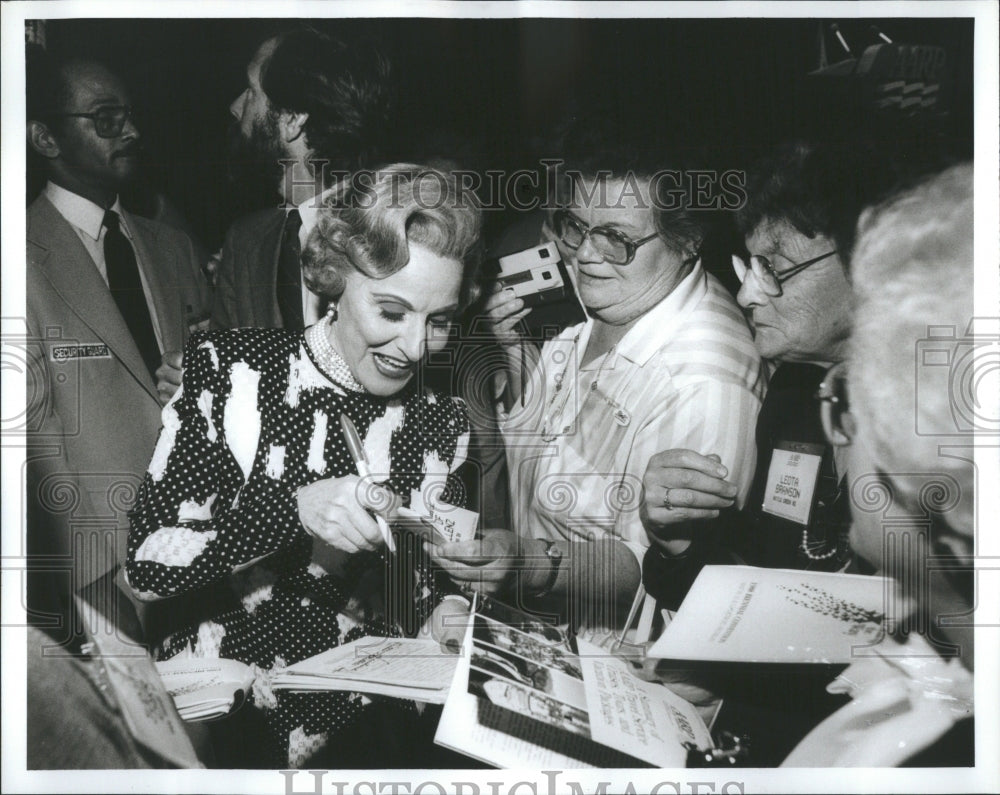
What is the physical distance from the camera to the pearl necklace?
2.58m

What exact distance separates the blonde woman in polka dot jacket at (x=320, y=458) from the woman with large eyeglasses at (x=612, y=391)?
0.59 feet

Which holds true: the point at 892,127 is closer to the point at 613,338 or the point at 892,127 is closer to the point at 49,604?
the point at 613,338

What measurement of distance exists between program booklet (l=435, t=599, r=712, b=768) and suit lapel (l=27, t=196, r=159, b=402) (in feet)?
3.53

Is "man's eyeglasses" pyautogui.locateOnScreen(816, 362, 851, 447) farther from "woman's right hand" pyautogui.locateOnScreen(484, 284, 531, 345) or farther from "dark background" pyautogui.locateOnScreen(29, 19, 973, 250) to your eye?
Result: "woman's right hand" pyautogui.locateOnScreen(484, 284, 531, 345)

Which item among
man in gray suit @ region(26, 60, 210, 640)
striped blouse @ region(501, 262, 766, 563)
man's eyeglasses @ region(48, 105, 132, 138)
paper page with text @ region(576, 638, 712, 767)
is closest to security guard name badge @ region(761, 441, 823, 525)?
striped blouse @ region(501, 262, 766, 563)

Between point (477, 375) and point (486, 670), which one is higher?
point (477, 375)

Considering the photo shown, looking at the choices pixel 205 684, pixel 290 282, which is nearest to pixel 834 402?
pixel 290 282

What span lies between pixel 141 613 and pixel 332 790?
67 centimetres

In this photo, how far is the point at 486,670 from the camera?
2539mm

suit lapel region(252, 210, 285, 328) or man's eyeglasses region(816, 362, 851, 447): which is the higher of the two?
suit lapel region(252, 210, 285, 328)

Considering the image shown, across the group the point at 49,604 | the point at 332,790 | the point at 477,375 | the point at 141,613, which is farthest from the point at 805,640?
the point at 49,604

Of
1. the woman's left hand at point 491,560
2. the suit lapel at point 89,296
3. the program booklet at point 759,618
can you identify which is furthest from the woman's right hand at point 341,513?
the program booklet at point 759,618

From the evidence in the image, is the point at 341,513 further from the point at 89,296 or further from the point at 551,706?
the point at 89,296

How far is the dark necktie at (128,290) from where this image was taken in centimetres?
258
